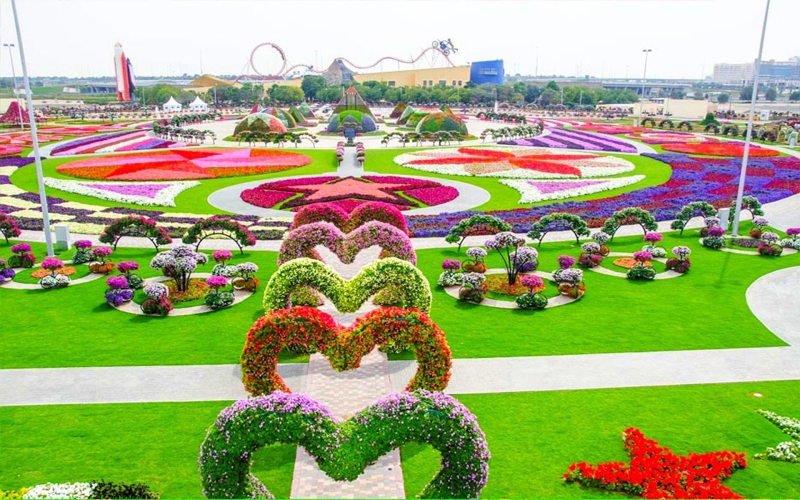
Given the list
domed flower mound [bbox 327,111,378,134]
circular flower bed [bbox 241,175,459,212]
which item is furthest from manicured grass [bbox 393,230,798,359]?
domed flower mound [bbox 327,111,378,134]

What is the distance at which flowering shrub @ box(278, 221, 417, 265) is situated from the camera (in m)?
18.5

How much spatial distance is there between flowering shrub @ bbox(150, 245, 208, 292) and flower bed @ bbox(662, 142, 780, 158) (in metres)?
49.5

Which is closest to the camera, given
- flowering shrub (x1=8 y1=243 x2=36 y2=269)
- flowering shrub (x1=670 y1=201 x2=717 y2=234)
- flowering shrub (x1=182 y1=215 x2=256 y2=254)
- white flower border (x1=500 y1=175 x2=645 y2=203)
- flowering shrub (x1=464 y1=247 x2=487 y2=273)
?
flowering shrub (x1=464 y1=247 x2=487 y2=273)

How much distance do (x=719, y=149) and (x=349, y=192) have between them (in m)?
39.4

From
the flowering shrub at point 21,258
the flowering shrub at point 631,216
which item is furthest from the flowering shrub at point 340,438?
the flowering shrub at point 631,216

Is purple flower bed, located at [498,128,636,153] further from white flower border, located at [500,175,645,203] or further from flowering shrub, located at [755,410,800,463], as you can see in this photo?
flowering shrub, located at [755,410,800,463]

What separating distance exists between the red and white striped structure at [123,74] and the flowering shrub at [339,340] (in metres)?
134

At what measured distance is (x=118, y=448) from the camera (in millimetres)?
11758

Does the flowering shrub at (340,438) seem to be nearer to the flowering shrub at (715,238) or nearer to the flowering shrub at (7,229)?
the flowering shrub at (715,238)

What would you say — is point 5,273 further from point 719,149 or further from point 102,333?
point 719,149

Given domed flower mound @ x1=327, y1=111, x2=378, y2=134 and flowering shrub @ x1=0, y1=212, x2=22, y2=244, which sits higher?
domed flower mound @ x1=327, y1=111, x2=378, y2=134

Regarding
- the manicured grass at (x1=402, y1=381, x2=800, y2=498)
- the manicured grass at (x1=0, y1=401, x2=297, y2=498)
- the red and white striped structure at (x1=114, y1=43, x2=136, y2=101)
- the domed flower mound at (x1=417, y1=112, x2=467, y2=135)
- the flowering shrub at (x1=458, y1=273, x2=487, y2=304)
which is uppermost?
the red and white striped structure at (x1=114, y1=43, x2=136, y2=101)

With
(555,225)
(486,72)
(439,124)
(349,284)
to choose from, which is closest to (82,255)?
(349,284)

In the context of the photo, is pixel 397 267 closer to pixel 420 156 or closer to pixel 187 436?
pixel 187 436
